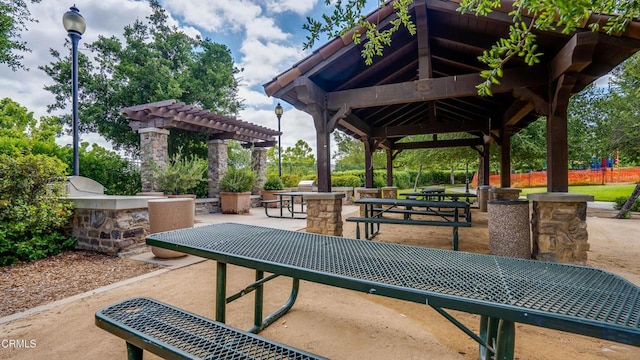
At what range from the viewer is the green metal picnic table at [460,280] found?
903 mm

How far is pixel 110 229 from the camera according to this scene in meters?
3.82

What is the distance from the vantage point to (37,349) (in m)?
1.83

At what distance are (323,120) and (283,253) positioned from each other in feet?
10.3

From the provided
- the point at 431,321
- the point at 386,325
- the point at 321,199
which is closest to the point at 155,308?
the point at 386,325

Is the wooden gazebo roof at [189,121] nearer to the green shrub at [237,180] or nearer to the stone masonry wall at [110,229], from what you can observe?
the green shrub at [237,180]

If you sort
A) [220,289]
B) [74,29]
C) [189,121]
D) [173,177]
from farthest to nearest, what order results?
[189,121] < [173,177] < [74,29] < [220,289]

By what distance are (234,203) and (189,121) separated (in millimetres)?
2668

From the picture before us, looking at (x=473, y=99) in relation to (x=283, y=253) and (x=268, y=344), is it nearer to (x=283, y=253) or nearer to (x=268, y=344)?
(x=283, y=253)

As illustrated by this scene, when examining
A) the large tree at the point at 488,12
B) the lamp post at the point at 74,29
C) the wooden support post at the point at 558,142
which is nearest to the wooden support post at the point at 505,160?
the wooden support post at the point at 558,142

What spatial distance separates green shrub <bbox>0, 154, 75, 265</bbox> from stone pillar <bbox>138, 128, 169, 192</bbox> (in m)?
3.75

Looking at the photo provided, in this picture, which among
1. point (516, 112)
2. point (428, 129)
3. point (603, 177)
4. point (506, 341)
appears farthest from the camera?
point (603, 177)

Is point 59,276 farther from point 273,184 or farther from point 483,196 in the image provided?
point 483,196

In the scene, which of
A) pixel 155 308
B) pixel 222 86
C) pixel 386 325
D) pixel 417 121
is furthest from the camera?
pixel 222 86

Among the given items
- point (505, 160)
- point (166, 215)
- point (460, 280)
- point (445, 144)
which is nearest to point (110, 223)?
point (166, 215)
